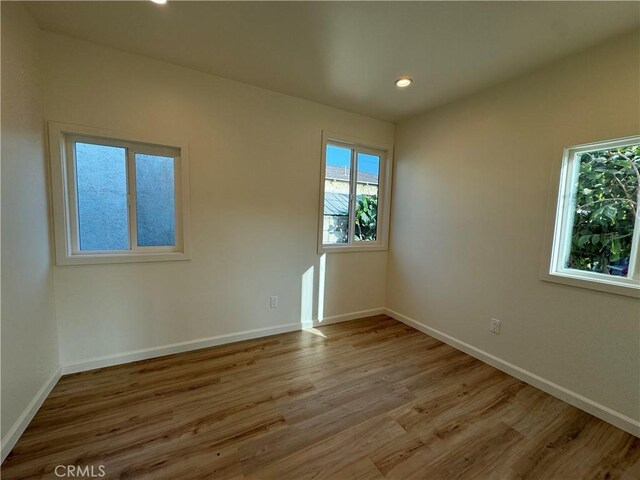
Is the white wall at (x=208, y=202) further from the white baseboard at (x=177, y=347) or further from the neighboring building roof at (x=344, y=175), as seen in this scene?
the neighboring building roof at (x=344, y=175)

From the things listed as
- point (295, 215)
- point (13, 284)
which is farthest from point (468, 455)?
point (13, 284)

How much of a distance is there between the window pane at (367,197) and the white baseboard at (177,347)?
112 cm

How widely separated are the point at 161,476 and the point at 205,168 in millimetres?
2108

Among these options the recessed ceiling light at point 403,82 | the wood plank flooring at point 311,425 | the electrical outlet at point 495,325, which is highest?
the recessed ceiling light at point 403,82

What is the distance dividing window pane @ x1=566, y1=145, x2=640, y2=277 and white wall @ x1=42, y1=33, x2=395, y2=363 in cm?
201

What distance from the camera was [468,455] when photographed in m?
1.49

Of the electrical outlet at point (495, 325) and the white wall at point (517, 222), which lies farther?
the electrical outlet at point (495, 325)

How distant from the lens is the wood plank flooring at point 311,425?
1395mm

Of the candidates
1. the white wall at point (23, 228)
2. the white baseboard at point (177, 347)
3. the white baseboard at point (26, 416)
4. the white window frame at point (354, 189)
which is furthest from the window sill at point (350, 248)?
the white baseboard at point (26, 416)

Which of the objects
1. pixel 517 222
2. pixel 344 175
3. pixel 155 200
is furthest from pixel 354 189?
pixel 155 200

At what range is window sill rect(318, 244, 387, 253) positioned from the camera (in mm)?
3096

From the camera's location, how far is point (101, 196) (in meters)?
2.15

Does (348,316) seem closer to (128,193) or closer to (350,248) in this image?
(350,248)

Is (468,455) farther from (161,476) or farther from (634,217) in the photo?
(634,217)
